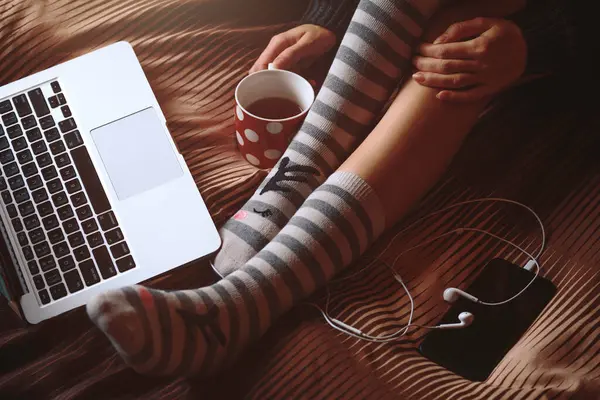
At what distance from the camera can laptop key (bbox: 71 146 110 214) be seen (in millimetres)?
715

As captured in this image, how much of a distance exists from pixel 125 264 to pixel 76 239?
0.22ft

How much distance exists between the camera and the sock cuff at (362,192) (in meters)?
0.69

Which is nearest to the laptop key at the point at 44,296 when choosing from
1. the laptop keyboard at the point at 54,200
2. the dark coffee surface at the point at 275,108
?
the laptop keyboard at the point at 54,200

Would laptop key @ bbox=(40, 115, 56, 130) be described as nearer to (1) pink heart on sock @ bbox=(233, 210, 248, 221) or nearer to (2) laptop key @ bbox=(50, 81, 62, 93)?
(2) laptop key @ bbox=(50, 81, 62, 93)

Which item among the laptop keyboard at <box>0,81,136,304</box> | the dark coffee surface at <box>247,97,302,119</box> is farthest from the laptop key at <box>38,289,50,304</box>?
the dark coffee surface at <box>247,97,302,119</box>

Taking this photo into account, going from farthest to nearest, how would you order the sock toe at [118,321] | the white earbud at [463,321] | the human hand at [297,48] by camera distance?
1. the human hand at [297,48]
2. the white earbud at [463,321]
3. the sock toe at [118,321]

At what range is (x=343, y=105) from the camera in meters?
0.77

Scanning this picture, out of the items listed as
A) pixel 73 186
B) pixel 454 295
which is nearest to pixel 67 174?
pixel 73 186

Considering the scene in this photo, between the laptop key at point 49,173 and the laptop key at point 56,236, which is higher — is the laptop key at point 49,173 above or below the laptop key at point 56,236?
above

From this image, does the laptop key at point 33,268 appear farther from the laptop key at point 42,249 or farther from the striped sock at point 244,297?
the striped sock at point 244,297

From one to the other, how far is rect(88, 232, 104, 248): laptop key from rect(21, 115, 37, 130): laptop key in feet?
0.56

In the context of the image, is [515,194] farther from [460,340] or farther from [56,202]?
[56,202]

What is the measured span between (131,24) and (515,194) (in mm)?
588

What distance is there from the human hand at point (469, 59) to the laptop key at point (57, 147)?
452mm
